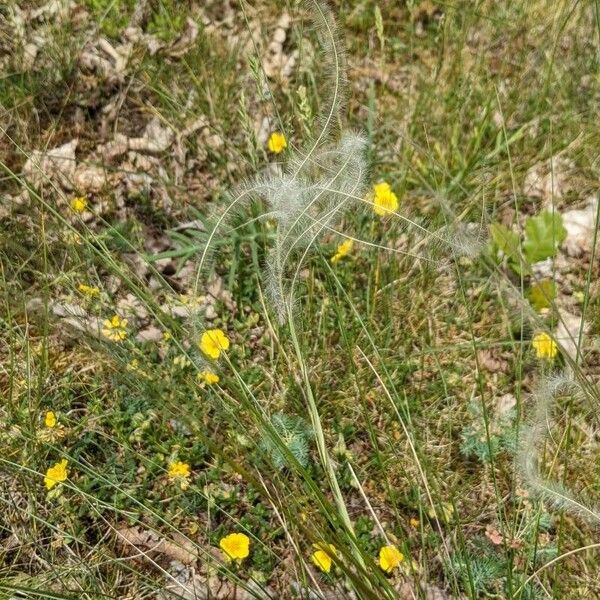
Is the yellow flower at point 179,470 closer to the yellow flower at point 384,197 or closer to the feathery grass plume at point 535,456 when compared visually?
the feathery grass plume at point 535,456

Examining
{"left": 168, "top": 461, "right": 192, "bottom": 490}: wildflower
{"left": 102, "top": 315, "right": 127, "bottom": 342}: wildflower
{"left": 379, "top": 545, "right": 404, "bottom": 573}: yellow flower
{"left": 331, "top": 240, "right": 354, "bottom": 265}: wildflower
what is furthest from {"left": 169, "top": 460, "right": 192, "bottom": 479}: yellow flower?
{"left": 331, "top": 240, "right": 354, "bottom": 265}: wildflower

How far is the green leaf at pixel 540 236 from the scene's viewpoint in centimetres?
243

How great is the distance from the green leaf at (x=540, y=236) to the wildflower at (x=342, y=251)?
0.65 metres

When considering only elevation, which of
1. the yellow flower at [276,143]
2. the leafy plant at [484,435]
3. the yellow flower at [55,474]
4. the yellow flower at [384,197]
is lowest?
the leafy plant at [484,435]

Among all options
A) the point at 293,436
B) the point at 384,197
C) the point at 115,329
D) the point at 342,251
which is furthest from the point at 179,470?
the point at 384,197

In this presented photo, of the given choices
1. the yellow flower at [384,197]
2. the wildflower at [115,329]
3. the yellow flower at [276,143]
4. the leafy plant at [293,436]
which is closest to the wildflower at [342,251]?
the yellow flower at [384,197]

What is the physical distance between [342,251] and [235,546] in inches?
39.9

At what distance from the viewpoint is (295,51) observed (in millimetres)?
3051

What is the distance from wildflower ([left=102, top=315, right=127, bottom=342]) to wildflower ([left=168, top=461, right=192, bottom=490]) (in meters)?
0.43

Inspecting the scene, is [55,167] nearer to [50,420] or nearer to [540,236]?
[50,420]

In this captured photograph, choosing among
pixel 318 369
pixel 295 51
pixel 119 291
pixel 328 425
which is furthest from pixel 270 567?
pixel 295 51

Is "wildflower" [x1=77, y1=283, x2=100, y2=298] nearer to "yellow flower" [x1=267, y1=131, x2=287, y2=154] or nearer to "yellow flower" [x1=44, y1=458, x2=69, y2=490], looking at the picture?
"yellow flower" [x1=44, y1=458, x2=69, y2=490]

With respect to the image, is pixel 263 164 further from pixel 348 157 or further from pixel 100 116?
pixel 348 157

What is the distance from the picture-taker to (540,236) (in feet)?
8.02
